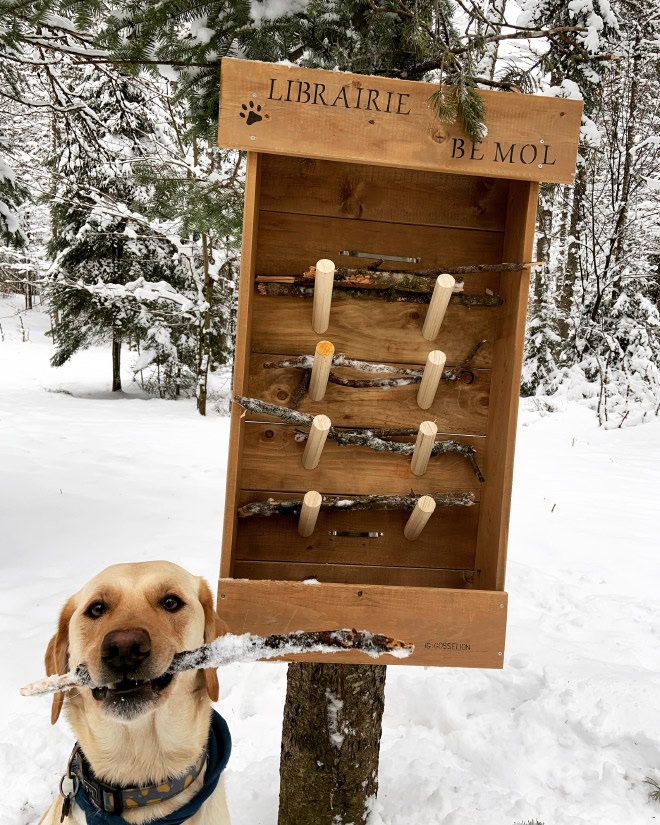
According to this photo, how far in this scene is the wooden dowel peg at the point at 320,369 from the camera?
6.00 feet

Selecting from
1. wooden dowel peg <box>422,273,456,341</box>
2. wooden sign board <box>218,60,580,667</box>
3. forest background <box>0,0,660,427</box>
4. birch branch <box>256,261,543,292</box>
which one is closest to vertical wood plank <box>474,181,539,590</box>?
wooden sign board <box>218,60,580,667</box>

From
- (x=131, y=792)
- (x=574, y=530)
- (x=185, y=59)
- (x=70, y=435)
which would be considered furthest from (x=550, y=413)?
(x=131, y=792)

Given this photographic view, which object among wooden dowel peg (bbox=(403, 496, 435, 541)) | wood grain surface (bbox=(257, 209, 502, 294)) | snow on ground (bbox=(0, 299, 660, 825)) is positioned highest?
wood grain surface (bbox=(257, 209, 502, 294))

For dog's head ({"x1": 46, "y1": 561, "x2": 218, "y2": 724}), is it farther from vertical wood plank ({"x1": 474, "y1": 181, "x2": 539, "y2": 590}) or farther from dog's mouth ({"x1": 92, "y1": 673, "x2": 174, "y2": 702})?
vertical wood plank ({"x1": 474, "y1": 181, "x2": 539, "y2": 590})

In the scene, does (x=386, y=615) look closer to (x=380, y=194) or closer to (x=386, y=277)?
(x=386, y=277)

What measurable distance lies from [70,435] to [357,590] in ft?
23.6

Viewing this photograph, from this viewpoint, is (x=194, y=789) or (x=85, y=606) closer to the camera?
(x=85, y=606)

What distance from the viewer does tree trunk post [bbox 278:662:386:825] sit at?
7.22 ft

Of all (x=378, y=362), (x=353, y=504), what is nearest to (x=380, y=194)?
(x=378, y=362)

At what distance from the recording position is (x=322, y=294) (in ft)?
6.10

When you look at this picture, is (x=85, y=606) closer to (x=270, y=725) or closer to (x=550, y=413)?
(x=270, y=725)

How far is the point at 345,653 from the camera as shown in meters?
1.63

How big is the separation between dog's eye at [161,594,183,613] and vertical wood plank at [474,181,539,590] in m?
0.94

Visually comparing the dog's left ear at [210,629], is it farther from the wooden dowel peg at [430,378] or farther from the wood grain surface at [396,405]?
the wooden dowel peg at [430,378]
